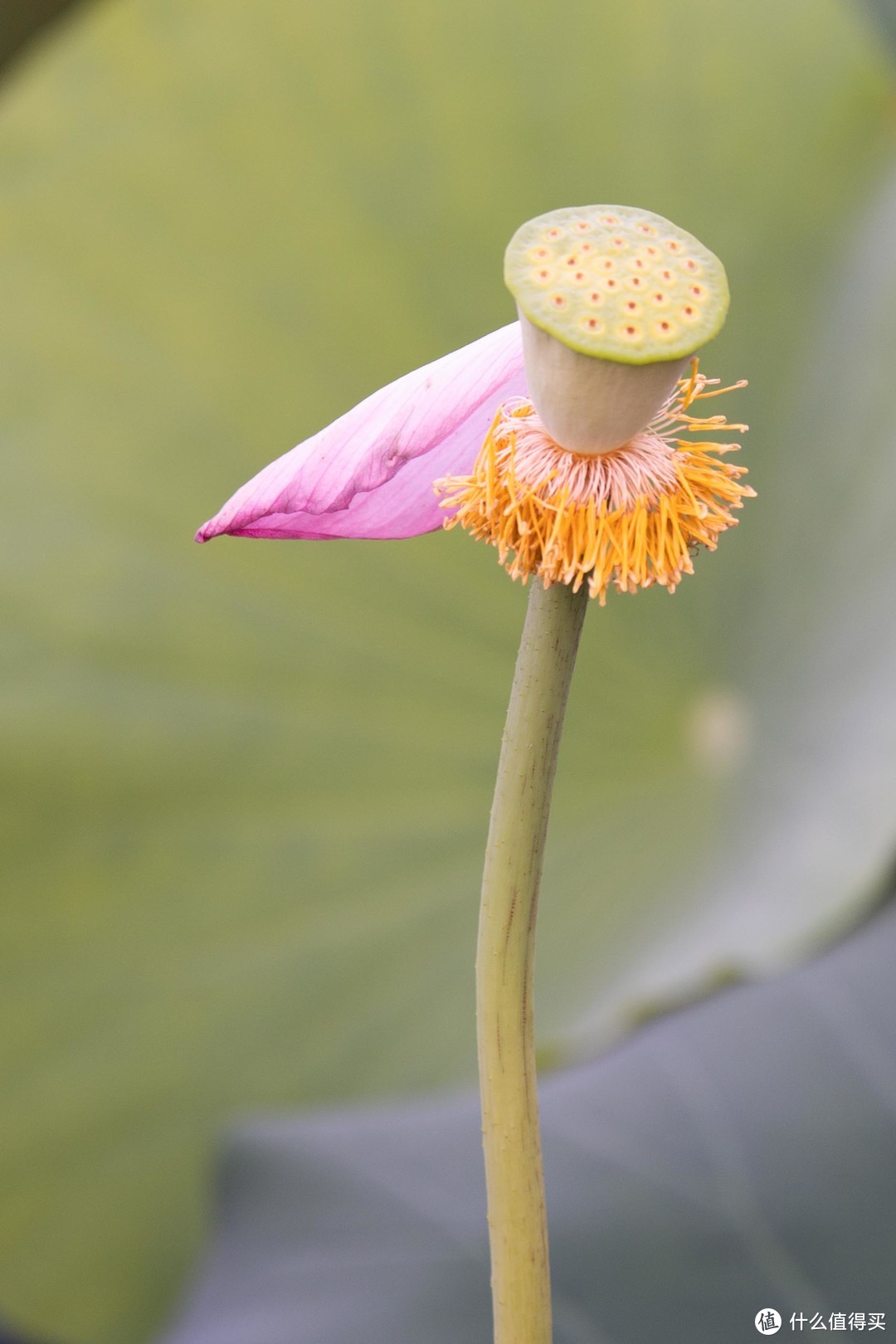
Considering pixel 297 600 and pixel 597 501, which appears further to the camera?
pixel 297 600

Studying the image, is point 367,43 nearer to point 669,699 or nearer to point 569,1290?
point 669,699

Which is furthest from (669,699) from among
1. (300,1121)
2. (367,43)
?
(367,43)

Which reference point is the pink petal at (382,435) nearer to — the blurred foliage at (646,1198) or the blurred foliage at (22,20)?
the blurred foliage at (646,1198)

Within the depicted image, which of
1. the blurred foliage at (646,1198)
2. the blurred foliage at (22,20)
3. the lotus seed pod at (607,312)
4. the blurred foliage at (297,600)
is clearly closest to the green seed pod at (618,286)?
the lotus seed pod at (607,312)

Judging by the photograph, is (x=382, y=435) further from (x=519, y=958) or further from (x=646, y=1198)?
(x=646, y=1198)

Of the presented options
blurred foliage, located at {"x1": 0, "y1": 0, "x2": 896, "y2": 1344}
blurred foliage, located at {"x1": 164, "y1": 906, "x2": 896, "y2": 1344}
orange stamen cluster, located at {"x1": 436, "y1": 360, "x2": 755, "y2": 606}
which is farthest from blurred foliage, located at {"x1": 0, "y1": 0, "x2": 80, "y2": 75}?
orange stamen cluster, located at {"x1": 436, "y1": 360, "x2": 755, "y2": 606}

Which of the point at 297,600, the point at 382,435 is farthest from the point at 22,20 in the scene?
the point at 382,435

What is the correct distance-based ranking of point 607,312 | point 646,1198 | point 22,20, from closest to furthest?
point 607,312 < point 646,1198 < point 22,20
